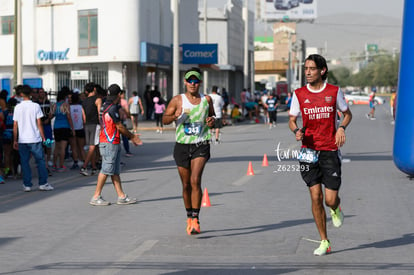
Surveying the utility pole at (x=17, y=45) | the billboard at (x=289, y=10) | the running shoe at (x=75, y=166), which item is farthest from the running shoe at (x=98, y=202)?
the billboard at (x=289, y=10)

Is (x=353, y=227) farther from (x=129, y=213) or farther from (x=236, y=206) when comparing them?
(x=129, y=213)

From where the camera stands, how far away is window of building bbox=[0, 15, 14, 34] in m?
42.2

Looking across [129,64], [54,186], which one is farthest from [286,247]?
[129,64]

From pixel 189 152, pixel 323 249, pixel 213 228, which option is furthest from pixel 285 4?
pixel 323 249

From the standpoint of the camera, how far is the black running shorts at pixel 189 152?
8633mm

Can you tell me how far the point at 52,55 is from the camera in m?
41.3

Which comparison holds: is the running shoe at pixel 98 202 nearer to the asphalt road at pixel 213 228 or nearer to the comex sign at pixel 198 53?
the asphalt road at pixel 213 228

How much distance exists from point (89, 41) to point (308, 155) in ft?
112

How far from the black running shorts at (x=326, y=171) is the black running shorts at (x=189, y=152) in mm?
1464

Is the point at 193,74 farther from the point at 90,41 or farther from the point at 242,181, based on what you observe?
the point at 90,41

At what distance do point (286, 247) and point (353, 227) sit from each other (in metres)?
1.48

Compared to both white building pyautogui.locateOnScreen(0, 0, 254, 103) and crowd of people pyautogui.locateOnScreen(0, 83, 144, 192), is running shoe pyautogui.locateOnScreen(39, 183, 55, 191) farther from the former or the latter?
white building pyautogui.locateOnScreen(0, 0, 254, 103)

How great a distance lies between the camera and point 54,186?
44.8ft

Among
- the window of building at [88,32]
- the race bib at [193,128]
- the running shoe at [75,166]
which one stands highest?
the window of building at [88,32]
